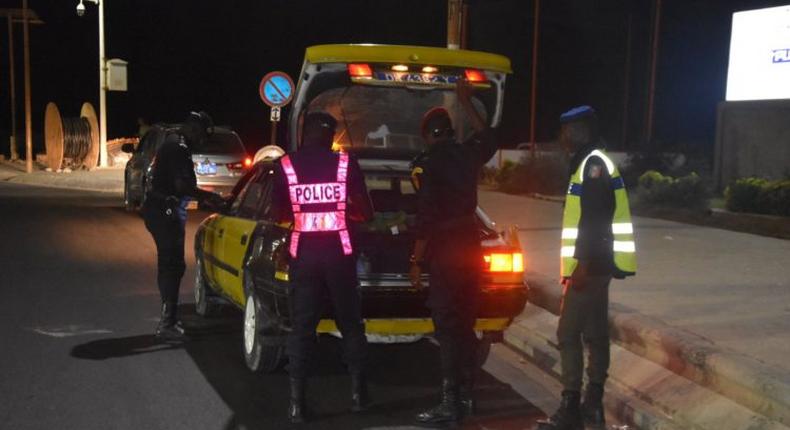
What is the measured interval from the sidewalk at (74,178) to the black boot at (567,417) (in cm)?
2087

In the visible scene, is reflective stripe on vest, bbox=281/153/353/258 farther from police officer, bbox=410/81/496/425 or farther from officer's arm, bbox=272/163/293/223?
police officer, bbox=410/81/496/425

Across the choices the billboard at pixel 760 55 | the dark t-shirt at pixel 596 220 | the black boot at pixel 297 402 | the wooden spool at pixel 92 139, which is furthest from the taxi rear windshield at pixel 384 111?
the wooden spool at pixel 92 139

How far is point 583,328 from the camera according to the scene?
5379 millimetres

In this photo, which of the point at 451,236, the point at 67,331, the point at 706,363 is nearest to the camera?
the point at 451,236

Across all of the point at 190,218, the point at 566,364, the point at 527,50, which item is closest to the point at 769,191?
the point at 190,218

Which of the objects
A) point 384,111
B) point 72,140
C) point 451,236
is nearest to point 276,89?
point 384,111

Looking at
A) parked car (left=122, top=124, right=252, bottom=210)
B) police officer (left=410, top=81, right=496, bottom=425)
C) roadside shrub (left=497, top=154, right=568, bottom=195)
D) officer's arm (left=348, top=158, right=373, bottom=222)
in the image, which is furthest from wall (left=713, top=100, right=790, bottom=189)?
officer's arm (left=348, top=158, right=373, bottom=222)

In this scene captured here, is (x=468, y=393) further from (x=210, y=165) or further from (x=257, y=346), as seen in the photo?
(x=210, y=165)

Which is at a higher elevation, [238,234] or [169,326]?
[238,234]

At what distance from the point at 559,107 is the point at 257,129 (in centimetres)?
2087

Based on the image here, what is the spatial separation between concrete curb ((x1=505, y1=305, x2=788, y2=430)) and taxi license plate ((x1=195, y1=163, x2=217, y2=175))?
11582 millimetres

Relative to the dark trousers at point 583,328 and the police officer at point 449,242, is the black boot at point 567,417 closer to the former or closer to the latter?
the dark trousers at point 583,328

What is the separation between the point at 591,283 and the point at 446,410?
3.69 ft

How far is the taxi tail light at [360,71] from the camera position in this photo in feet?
22.9
